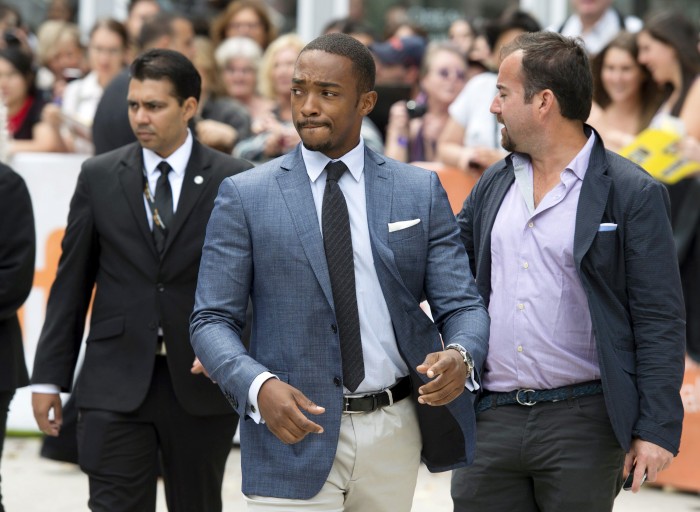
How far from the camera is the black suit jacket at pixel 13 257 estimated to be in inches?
218

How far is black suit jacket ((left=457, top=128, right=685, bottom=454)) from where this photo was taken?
4316 mm

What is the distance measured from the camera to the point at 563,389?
4.48m

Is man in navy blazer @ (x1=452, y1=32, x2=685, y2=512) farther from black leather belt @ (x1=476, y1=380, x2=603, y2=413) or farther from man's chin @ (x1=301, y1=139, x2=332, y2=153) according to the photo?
man's chin @ (x1=301, y1=139, x2=332, y2=153)

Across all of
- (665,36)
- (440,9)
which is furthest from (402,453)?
(440,9)

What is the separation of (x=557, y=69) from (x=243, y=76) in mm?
5827

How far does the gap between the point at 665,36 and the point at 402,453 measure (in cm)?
462

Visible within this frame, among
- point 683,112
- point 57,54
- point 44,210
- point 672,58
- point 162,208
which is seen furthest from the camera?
point 57,54

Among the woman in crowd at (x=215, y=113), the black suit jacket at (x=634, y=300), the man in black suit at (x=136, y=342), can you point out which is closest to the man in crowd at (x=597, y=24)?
the woman in crowd at (x=215, y=113)

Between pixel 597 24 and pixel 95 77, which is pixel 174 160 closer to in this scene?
pixel 597 24

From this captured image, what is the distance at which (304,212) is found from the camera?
3984 millimetres

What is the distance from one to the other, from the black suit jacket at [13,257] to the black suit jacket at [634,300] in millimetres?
2457

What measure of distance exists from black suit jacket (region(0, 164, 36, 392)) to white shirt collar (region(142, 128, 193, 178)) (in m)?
0.57

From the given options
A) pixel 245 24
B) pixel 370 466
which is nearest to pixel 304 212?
pixel 370 466

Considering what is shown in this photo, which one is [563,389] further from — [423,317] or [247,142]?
[247,142]
